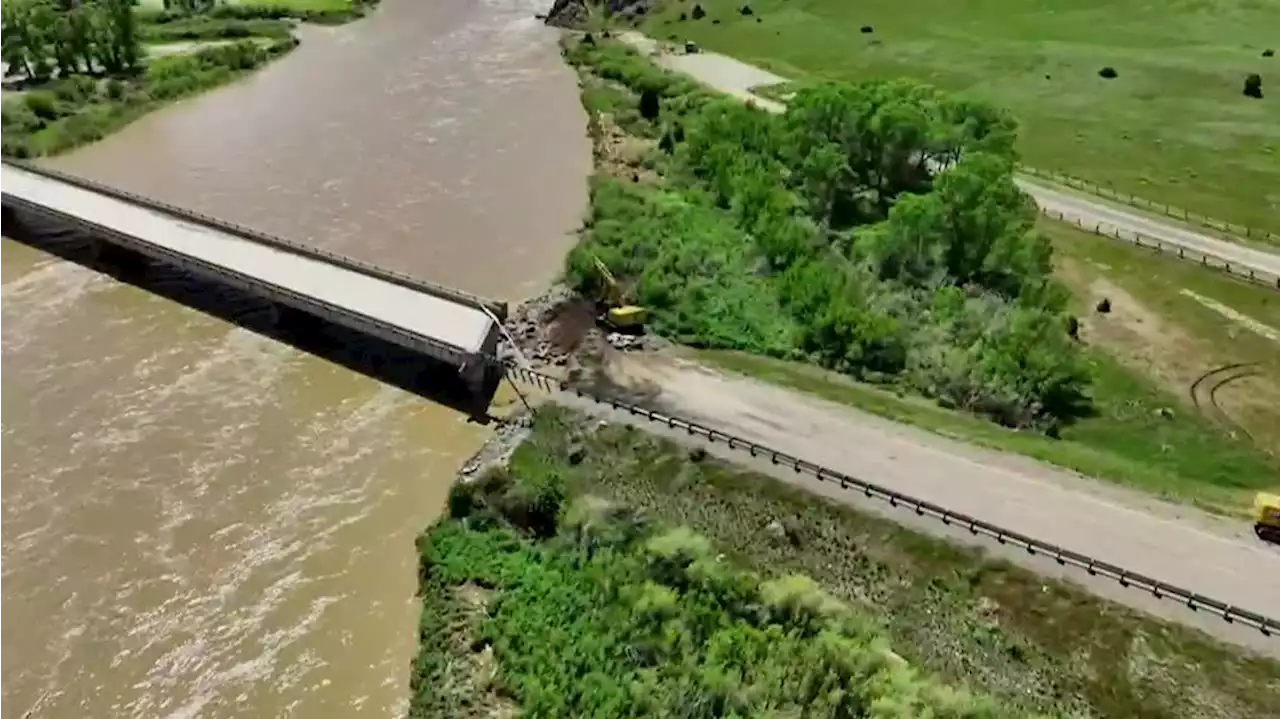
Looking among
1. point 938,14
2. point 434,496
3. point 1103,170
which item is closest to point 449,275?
point 434,496

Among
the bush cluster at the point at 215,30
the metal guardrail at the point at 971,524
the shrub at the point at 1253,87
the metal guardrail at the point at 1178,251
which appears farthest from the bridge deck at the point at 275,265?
the shrub at the point at 1253,87

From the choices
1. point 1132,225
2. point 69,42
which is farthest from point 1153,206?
point 69,42

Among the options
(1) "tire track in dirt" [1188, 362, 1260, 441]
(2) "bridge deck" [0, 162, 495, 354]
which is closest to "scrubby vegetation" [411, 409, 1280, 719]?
(2) "bridge deck" [0, 162, 495, 354]

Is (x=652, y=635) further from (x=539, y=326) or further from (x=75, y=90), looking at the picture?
(x=75, y=90)

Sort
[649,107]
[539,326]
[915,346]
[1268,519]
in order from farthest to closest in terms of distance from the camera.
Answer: [649,107] → [539,326] → [915,346] → [1268,519]

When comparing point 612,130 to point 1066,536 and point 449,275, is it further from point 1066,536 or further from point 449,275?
point 1066,536

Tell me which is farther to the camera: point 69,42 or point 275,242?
point 69,42

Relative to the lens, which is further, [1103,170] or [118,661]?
[1103,170]

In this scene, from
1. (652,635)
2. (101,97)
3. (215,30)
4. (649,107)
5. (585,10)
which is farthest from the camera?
(585,10)
